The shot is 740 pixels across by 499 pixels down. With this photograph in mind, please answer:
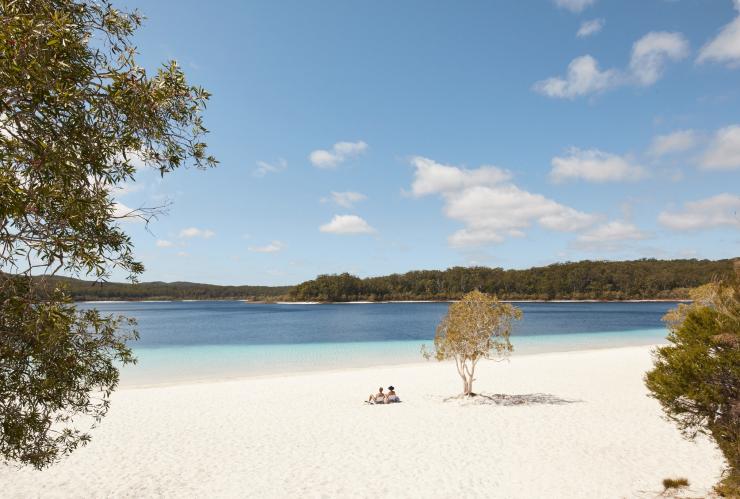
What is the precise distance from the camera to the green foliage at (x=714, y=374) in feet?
29.5

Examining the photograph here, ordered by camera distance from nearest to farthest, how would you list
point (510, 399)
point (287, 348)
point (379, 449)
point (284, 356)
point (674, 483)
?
point (674, 483) < point (379, 449) < point (510, 399) < point (284, 356) < point (287, 348)

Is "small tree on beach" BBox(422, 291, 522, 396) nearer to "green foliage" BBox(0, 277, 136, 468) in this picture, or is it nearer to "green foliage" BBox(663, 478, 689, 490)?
"green foliage" BBox(663, 478, 689, 490)

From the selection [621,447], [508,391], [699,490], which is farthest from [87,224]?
[508,391]

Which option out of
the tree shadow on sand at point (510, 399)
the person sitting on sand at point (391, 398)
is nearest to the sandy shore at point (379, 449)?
the tree shadow on sand at point (510, 399)

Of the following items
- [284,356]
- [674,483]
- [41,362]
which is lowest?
[284,356]

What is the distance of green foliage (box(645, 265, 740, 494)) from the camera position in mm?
8977

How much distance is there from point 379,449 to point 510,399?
9441 mm

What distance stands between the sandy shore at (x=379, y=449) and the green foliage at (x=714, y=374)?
92.1 inches

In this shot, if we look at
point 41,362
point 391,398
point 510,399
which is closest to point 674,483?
point 510,399

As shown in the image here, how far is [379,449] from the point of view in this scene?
14695 mm

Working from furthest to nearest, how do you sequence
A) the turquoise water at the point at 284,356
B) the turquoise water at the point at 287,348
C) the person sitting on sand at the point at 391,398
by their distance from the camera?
the turquoise water at the point at 287,348 < the turquoise water at the point at 284,356 < the person sitting on sand at the point at 391,398

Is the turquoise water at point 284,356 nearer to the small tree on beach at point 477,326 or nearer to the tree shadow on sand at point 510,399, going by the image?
the tree shadow on sand at point 510,399

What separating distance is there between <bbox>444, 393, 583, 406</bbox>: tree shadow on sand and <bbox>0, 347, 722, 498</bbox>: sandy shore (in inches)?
7.9

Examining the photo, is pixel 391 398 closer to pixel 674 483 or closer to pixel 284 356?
pixel 674 483
